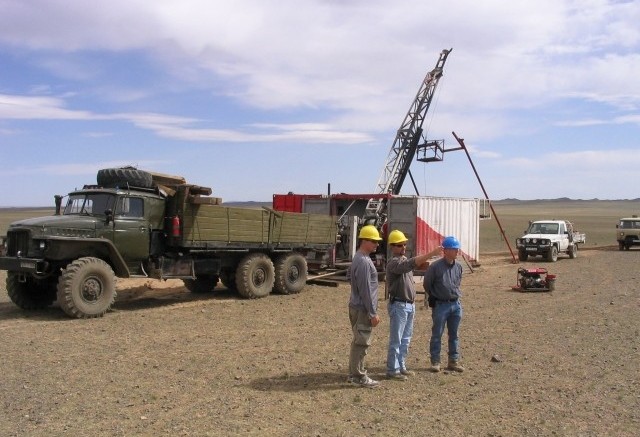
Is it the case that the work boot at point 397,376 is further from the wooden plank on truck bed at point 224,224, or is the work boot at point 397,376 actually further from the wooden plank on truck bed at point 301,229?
the wooden plank on truck bed at point 301,229

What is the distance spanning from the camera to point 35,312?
37.0ft

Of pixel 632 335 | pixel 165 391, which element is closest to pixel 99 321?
pixel 165 391

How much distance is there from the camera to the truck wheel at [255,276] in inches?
527

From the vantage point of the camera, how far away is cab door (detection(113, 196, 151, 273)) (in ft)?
37.6

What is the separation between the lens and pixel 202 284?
14539 mm

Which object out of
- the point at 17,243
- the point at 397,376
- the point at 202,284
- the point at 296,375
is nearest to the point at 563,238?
the point at 202,284

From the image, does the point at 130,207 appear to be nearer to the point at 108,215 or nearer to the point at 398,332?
the point at 108,215

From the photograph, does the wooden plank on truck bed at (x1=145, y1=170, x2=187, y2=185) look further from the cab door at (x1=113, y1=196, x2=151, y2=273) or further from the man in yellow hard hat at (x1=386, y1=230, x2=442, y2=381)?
the man in yellow hard hat at (x1=386, y1=230, x2=442, y2=381)

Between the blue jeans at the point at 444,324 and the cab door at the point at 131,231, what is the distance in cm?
667

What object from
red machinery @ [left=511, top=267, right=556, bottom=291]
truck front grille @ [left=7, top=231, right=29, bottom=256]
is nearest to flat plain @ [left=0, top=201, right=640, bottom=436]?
truck front grille @ [left=7, top=231, right=29, bottom=256]

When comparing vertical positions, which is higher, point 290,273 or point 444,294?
point 444,294

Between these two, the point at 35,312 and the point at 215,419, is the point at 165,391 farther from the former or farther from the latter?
the point at 35,312

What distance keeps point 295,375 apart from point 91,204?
20.6 ft

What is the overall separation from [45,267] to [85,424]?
19.4ft
